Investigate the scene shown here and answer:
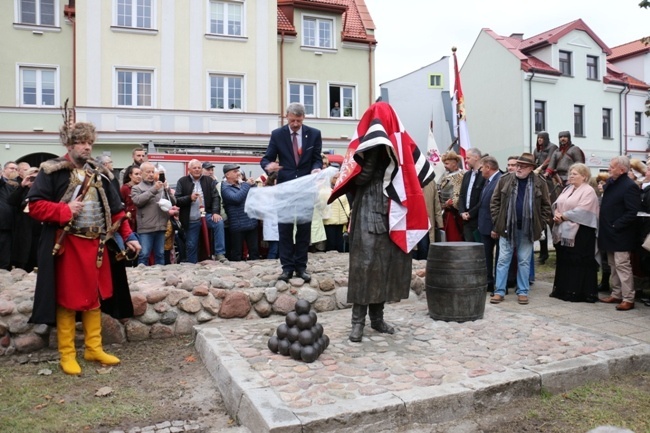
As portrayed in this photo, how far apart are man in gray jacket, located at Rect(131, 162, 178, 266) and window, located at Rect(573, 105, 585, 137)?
28846 mm

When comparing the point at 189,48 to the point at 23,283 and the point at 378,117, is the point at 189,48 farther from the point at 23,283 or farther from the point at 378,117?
the point at 378,117

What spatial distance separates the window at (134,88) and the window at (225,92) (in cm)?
223

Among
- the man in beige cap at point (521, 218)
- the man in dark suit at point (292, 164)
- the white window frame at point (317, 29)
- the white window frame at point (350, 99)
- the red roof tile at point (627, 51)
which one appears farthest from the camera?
the red roof tile at point (627, 51)

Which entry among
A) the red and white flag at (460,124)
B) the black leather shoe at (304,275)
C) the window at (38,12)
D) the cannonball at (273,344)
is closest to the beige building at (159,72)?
the window at (38,12)

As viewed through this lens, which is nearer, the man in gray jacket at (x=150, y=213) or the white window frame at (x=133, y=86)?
the man in gray jacket at (x=150, y=213)

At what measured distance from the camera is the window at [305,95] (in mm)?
22391

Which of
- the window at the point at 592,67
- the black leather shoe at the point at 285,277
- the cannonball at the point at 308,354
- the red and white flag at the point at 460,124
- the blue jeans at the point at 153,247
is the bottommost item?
the cannonball at the point at 308,354

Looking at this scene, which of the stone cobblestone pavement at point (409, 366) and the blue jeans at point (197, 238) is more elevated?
the blue jeans at point (197, 238)

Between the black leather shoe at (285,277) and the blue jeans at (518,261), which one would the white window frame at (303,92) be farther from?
the black leather shoe at (285,277)

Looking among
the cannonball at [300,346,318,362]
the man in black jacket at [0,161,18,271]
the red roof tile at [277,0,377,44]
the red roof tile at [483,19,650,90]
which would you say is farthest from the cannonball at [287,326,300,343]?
the red roof tile at [483,19,650,90]

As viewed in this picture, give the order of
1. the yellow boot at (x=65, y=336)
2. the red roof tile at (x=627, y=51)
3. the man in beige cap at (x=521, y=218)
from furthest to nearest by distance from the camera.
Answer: the red roof tile at (x=627, y=51), the man in beige cap at (x=521, y=218), the yellow boot at (x=65, y=336)

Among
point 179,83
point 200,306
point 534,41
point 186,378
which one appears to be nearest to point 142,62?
point 179,83

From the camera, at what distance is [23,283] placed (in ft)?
22.1

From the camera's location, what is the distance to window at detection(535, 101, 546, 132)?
98.9ft
